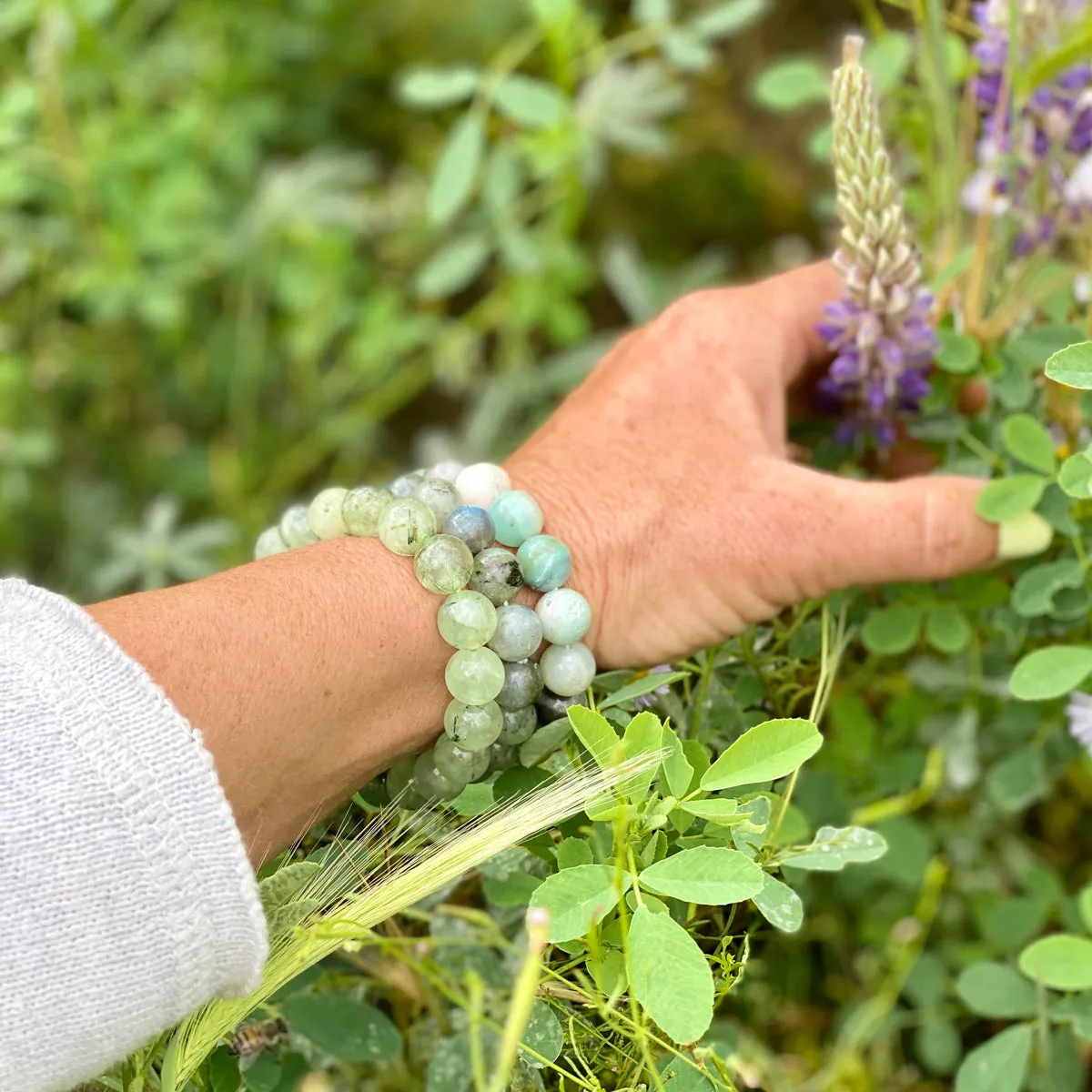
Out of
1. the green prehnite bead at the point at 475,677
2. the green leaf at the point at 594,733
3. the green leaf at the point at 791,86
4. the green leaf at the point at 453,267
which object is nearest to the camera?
the green leaf at the point at 594,733

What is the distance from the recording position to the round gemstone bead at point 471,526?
94 cm

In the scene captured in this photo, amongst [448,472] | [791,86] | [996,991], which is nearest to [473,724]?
[448,472]

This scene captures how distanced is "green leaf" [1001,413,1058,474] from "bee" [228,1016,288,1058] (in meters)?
0.83

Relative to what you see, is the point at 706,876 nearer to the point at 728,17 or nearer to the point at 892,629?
the point at 892,629

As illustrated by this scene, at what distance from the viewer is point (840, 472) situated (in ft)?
3.99

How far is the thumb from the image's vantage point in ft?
3.33

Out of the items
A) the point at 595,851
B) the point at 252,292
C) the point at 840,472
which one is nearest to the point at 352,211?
the point at 252,292

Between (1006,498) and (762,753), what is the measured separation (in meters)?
0.39

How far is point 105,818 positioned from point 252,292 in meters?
1.49

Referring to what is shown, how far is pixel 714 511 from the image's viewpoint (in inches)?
40.9

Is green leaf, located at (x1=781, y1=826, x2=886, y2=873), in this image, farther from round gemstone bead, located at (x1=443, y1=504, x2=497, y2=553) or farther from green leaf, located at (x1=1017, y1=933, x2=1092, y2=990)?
round gemstone bead, located at (x1=443, y1=504, x2=497, y2=553)

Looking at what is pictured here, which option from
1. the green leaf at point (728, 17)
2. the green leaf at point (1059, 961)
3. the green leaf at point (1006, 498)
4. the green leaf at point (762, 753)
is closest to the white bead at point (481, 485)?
the green leaf at point (762, 753)

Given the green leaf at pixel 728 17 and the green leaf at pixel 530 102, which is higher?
the green leaf at pixel 728 17

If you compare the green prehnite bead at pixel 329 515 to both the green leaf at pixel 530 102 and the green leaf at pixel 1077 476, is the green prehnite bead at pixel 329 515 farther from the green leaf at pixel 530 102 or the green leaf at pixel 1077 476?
the green leaf at pixel 530 102
